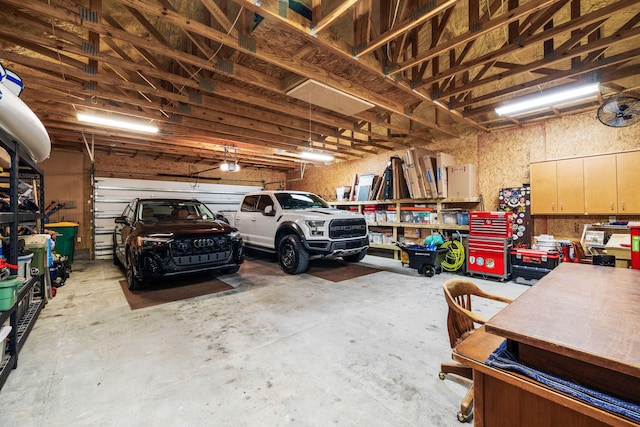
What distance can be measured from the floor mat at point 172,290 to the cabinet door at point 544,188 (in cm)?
594

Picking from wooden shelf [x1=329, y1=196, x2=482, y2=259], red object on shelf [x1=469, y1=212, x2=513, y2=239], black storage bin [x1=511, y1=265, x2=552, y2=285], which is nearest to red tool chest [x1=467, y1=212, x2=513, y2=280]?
red object on shelf [x1=469, y1=212, x2=513, y2=239]

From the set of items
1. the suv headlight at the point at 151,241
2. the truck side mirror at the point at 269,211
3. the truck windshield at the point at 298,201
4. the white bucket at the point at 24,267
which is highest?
the truck windshield at the point at 298,201

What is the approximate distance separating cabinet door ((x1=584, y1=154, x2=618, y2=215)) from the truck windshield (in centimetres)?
486

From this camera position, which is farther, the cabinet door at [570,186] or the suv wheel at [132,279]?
the cabinet door at [570,186]

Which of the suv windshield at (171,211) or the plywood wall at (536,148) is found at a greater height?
the plywood wall at (536,148)

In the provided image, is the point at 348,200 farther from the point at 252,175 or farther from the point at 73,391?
the point at 73,391

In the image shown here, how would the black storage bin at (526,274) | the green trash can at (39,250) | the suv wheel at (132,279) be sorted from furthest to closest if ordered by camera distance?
the black storage bin at (526,274), the suv wheel at (132,279), the green trash can at (39,250)

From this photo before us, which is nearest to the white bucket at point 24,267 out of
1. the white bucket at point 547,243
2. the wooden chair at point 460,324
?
the wooden chair at point 460,324

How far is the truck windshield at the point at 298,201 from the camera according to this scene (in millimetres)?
5998

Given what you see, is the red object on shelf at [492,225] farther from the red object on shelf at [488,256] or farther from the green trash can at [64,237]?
the green trash can at [64,237]

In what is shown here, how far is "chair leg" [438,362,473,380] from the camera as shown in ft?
6.21

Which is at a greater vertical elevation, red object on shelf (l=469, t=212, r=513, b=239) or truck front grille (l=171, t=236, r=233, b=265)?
red object on shelf (l=469, t=212, r=513, b=239)

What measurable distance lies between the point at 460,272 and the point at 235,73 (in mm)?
5467

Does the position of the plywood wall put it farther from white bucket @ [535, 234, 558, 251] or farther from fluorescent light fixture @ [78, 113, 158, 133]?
fluorescent light fixture @ [78, 113, 158, 133]
